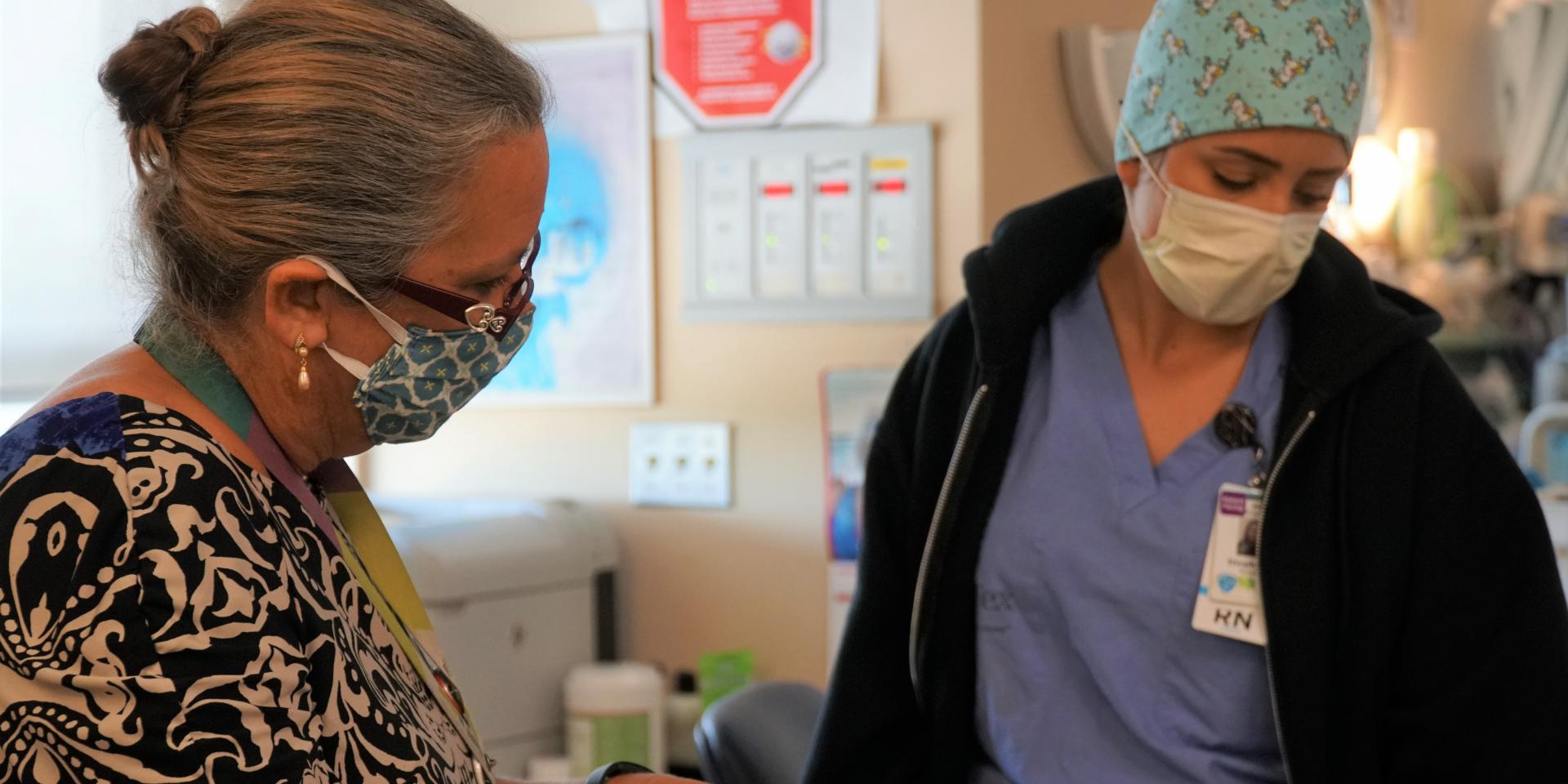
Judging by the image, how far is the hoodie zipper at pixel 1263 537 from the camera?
1.26m

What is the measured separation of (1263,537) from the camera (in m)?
1.30

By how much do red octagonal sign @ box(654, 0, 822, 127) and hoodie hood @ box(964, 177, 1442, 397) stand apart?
30.8 inches

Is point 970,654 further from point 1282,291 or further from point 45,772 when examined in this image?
point 45,772

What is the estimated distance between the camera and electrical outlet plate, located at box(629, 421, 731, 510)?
2.34 metres

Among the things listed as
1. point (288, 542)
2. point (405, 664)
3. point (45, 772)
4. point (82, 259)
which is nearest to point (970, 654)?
point (405, 664)

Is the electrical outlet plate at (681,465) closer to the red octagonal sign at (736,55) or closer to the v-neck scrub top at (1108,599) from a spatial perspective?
the red octagonal sign at (736,55)

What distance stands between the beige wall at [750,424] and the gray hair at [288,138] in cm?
130

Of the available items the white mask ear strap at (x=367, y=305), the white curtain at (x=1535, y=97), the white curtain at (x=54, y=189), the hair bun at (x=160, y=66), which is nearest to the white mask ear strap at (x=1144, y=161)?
the white mask ear strap at (x=367, y=305)

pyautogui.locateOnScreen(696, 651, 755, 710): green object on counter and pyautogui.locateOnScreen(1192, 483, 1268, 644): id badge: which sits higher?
pyautogui.locateOnScreen(1192, 483, 1268, 644): id badge

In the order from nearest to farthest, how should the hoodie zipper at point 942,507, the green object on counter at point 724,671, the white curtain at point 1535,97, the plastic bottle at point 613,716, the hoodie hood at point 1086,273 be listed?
the hoodie hood at point 1086,273 → the hoodie zipper at point 942,507 → the plastic bottle at point 613,716 → the green object on counter at point 724,671 → the white curtain at point 1535,97

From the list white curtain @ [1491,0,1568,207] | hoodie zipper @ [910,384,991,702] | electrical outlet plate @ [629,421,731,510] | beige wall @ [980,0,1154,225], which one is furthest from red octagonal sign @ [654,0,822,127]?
white curtain @ [1491,0,1568,207]

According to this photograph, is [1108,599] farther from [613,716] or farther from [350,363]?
[613,716]

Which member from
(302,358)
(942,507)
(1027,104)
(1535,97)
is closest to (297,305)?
(302,358)

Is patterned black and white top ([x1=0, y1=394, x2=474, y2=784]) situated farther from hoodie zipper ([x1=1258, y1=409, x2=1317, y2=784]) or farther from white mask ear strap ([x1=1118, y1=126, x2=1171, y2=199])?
white mask ear strap ([x1=1118, y1=126, x2=1171, y2=199])
